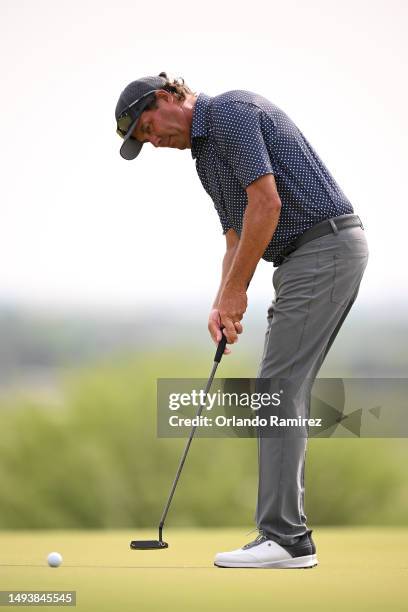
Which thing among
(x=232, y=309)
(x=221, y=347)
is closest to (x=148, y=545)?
(x=221, y=347)

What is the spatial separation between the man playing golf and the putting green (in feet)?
0.48

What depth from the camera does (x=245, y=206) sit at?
9.07 feet

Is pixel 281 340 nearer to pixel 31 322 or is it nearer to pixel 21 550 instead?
pixel 21 550

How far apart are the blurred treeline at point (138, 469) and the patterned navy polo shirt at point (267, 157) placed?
2.48 meters

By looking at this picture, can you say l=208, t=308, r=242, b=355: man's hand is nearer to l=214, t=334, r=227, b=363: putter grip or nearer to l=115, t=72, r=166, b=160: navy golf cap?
l=214, t=334, r=227, b=363: putter grip

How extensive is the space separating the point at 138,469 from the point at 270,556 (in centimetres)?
256

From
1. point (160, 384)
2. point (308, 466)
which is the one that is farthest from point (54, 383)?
point (160, 384)

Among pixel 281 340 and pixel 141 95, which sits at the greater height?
pixel 141 95

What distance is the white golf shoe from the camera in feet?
8.66

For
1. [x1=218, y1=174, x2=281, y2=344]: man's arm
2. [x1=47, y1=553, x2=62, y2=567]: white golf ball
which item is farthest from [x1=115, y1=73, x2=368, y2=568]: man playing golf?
[x1=47, y1=553, x2=62, y2=567]: white golf ball

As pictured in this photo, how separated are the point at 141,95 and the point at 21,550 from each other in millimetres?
1465

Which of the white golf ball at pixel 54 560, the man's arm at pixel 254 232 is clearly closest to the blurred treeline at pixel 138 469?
the white golf ball at pixel 54 560

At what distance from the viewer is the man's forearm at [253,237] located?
259cm

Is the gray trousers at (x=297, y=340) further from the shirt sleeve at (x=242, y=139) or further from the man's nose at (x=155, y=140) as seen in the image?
the man's nose at (x=155, y=140)
